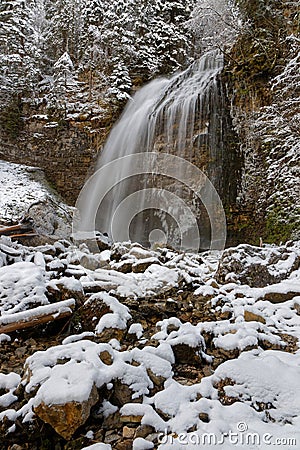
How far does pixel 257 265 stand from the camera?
12.6 ft

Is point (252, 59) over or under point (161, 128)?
over

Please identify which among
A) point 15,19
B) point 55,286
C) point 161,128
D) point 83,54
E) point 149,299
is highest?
point 15,19

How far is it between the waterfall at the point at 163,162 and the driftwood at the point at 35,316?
637 centimetres

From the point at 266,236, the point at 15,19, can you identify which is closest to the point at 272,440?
the point at 266,236

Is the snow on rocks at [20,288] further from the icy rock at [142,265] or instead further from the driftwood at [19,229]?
the driftwood at [19,229]

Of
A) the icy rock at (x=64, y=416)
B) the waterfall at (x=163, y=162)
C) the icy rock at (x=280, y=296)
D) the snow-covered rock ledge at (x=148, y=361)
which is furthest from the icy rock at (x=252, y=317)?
the waterfall at (x=163, y=162)

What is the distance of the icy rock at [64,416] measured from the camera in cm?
149

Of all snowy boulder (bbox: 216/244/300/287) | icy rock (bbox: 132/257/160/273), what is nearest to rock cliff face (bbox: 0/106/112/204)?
icy rock (bbox: 132/257/160/273)

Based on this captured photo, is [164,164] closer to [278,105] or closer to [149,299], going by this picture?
[278,105]

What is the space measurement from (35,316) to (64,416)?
1.16 m

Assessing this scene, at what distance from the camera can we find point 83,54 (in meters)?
13.0

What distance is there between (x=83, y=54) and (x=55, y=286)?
1299cm

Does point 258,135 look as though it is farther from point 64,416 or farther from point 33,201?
point 64,416

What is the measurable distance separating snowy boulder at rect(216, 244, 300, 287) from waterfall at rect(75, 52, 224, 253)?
451cm
